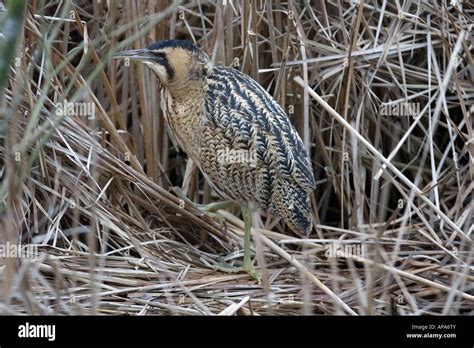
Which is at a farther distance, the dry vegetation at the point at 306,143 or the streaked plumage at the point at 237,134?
the streaked plumage at the point at 237,134

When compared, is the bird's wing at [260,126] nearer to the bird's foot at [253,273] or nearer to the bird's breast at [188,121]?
the bird's breast at [188,121]

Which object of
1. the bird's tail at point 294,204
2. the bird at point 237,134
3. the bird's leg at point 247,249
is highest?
the bird at point 237,134

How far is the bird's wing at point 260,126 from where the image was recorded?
5.74ft

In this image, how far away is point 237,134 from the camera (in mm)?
1757

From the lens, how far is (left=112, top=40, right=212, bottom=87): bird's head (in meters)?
1.73

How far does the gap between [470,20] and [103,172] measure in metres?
0.83

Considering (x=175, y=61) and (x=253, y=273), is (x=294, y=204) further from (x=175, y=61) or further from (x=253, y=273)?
(x=175, y=61)

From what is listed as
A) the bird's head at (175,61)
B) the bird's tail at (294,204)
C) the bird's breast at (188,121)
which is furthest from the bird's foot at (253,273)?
the bird's head at (175,61)

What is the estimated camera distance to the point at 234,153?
1777 mm

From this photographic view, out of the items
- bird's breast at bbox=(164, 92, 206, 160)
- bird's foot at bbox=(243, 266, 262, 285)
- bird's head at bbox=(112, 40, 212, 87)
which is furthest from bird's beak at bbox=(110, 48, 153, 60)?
bird's foot at bbox=(243, 266, 262, 285)

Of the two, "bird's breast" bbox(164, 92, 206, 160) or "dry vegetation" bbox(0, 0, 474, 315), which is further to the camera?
"bird's breast" bbox(164, 92, 206, 160)

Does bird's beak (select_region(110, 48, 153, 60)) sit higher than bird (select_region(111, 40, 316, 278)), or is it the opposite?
bird's beak (select_region(110, 48, 153, 60))

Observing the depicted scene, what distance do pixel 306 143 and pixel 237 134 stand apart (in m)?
0.21

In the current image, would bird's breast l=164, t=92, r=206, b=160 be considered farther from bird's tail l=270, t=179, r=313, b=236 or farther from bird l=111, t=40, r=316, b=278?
bird's tail l=270, t=179, r=313, b=236
